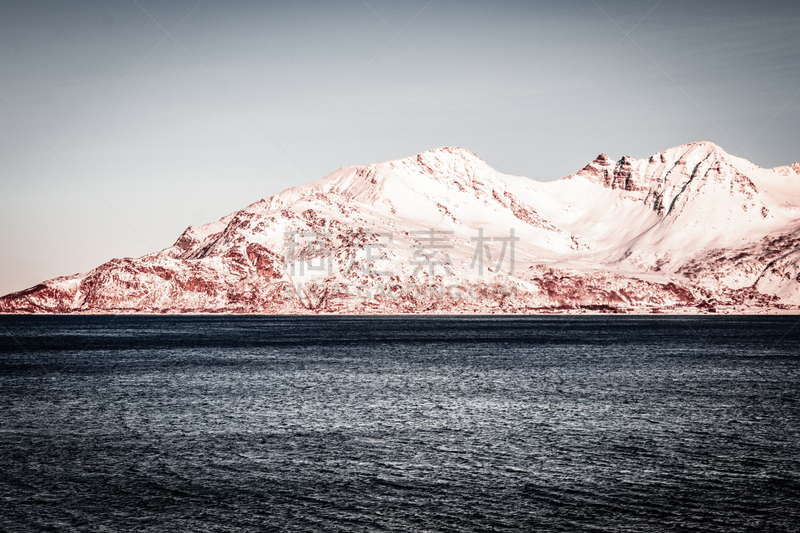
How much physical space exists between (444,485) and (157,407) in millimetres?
29392

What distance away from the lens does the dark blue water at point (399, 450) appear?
2841 centimetres

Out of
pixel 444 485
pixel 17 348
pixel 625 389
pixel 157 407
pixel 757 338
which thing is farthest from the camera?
pixel 757 338

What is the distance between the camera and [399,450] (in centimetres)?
3903

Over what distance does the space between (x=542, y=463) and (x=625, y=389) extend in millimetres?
32236

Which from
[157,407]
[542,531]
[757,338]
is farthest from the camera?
[757,338]

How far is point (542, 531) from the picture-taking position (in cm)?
2650

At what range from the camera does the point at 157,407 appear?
53906mm

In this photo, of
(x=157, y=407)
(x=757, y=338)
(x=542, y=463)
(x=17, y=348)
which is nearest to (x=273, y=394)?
(x=157, y=407)

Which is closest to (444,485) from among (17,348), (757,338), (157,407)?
(157,407)

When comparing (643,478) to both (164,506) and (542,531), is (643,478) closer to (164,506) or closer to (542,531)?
(542,531)

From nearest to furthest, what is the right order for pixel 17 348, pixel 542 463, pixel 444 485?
pixel 444 485 < pixel 542 463 < pixel 17 348

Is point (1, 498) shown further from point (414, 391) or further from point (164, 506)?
point (414, 391)

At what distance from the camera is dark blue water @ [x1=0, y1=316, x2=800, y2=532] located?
2841 cm

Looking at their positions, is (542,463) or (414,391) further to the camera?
(414,391)
